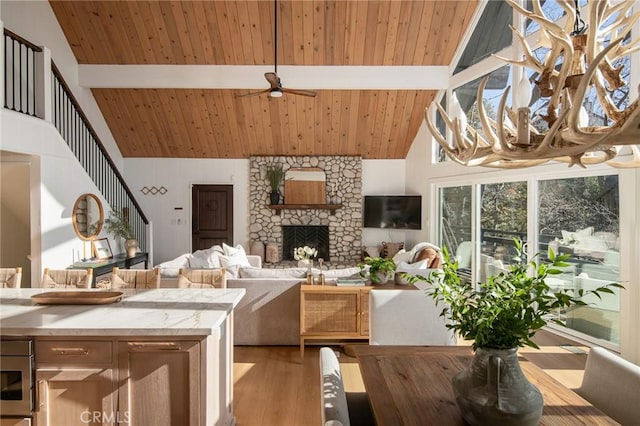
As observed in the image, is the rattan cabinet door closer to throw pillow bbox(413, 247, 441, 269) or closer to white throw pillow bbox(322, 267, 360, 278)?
white throw pillow bbox(322, 267, 360, 278)

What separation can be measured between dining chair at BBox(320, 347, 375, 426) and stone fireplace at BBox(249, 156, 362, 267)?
22.6ft

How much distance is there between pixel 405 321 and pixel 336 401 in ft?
3.94

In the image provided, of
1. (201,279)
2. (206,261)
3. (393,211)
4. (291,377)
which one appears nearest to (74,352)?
(201,279)

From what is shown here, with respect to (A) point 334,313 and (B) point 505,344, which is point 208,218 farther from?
(B) point 505,344

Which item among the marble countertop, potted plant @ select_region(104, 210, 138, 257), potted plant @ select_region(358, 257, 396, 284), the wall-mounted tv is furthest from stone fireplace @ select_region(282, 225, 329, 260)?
the marble countertop

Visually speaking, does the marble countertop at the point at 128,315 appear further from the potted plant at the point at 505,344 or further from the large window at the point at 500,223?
the large window at the point at 500,223

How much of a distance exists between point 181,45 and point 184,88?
76 centimetres

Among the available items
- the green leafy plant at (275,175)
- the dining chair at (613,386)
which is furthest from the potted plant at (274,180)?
the dining chair at (613,386)

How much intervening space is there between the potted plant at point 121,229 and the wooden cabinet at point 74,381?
4967mm

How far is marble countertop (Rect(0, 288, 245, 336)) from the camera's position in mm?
1955

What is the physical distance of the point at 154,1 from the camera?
19.0ft

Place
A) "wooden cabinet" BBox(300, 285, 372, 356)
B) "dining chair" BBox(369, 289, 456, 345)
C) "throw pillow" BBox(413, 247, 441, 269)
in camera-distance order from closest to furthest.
Result: "dining chair" BBox(369, 289, 456, 345) → "wooden cabinet" BBox(300, 285, 372, 356) → "throw pillow" BBox(413, 247, 441, 269)

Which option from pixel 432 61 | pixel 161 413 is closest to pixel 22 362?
pixel 161 413

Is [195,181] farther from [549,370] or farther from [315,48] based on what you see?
[549,370]
